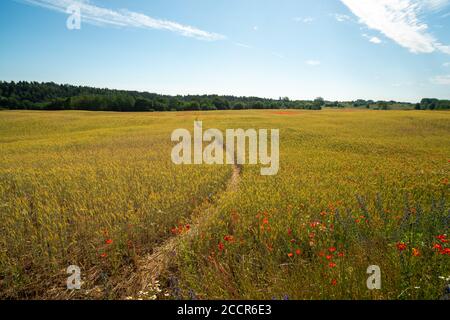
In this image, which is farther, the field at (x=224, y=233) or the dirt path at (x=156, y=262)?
the dirt path at (x=156, y=262)

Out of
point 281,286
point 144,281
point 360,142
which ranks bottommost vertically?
point 144,281

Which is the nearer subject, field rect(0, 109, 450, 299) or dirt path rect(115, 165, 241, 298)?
field rect(0, 109, 450, 299)

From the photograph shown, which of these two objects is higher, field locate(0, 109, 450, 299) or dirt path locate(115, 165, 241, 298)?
field locate(0, 109, 450, 299)

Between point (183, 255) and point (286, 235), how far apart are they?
2.44m

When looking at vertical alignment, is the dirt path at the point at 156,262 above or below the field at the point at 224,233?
below

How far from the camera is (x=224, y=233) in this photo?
5984mm

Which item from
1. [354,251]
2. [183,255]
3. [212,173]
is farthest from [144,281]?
[212,173]

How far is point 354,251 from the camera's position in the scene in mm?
5016

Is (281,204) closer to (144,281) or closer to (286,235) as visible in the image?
(286,235)

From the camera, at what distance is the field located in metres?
4.22

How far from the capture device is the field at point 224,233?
13.9ft

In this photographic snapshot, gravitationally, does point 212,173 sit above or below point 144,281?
above
